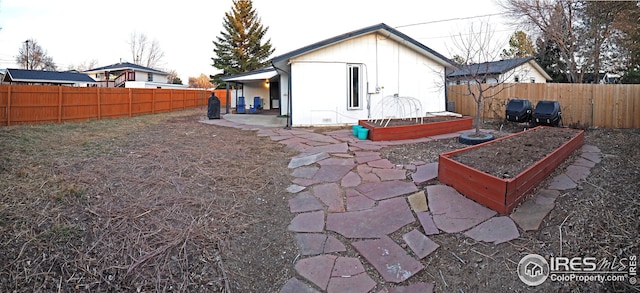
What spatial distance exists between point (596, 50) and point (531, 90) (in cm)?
1256

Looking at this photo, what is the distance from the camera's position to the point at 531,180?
3.77m

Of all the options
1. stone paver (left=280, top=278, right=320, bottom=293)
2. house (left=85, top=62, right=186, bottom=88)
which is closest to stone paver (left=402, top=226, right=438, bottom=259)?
stone paver (left=280, top=278, right=320, bottom=293)

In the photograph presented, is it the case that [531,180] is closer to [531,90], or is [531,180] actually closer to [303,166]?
[303,166]

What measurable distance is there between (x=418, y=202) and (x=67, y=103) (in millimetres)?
→ 12475

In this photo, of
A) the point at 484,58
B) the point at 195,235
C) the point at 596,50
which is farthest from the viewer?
the point at 596,50

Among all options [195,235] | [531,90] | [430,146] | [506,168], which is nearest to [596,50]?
[531,90]

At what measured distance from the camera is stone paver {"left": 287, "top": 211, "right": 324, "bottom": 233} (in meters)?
3.41

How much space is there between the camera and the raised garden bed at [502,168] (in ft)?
11.2

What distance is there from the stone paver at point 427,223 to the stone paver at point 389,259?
0.41m

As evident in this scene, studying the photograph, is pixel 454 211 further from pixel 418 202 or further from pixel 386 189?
pixel 386 189

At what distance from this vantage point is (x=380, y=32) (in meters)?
10.6

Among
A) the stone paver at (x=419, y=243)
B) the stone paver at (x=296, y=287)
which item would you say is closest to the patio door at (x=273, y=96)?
the stone paver at (x=419, y=243)

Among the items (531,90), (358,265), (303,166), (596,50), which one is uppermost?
(596,50)
